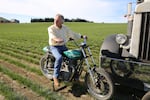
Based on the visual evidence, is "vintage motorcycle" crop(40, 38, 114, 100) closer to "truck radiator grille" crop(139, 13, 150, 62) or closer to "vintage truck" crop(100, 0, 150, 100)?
"vintage truck" crop(100, 0, 150, 100)

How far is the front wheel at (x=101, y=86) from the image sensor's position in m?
5.59

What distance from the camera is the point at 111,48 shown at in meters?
6.54

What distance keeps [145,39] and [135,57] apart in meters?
0.45

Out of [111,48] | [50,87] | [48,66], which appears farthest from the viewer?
[48,66]

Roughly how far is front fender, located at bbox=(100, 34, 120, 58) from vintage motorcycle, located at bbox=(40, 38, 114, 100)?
339 mm

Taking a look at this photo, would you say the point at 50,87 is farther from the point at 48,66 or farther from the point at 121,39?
the point at 121,39

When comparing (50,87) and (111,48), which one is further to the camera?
(50,87)

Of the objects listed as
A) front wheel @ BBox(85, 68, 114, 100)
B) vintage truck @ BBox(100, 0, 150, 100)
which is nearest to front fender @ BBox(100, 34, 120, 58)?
vintage truck @ BBox(100, 0, 150, 100)

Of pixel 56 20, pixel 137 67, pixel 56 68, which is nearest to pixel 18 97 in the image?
pixel 56 68

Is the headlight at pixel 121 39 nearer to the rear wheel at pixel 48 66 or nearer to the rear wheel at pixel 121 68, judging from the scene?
the rear wheel at pixel 121 68

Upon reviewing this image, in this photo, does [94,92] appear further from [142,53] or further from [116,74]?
[142,53]

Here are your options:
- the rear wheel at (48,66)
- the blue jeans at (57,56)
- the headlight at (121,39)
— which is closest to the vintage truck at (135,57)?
the headlight at (121,39)

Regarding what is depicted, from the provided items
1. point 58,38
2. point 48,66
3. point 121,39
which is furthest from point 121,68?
point 48,66

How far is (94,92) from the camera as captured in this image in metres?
6.00
